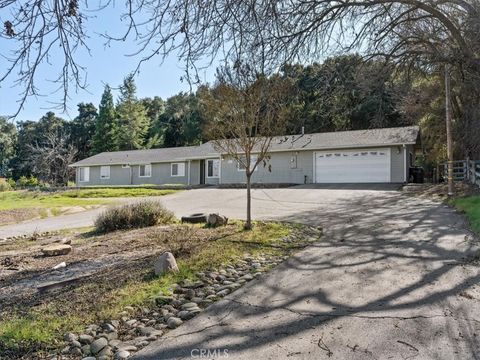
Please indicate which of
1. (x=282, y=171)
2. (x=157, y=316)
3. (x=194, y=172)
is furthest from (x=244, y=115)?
(x=194, y=172)

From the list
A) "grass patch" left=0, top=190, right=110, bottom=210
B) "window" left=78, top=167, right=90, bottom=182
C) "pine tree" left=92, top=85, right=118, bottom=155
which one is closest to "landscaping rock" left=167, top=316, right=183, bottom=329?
"grass patch" left=0, top=190, right=110, bottom=210

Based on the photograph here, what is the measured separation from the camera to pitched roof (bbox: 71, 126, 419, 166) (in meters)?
22.6

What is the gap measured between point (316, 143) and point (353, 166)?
122 inches

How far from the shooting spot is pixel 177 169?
31422 millimetres

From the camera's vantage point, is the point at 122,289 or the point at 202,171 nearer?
the point at 122,289

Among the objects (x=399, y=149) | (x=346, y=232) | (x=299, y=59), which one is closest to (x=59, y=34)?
(x=299, y=59)

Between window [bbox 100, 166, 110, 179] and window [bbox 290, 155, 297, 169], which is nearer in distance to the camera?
window [bbox 290, 155, 297, 169]

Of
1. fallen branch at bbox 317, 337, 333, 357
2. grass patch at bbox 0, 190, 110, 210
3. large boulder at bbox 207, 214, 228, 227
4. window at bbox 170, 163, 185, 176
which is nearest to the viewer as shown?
fallen branch at bbox 317, 337, 333, 357

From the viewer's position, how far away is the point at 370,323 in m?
3.51

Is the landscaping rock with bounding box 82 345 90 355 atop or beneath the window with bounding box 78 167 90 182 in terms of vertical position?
beneath

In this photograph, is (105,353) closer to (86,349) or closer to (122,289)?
(86,349)

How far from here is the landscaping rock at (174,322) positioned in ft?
12.3

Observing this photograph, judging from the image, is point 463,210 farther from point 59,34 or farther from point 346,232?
point 59,34

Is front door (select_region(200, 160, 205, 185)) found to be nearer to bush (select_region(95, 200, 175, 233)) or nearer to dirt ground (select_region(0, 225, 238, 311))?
bush (select_region(95, 200, 175, 233))
